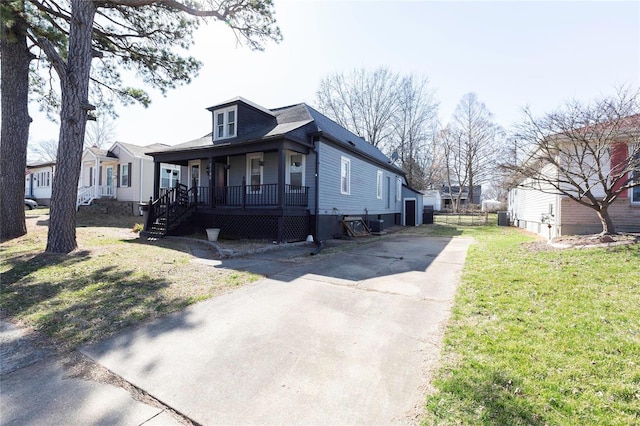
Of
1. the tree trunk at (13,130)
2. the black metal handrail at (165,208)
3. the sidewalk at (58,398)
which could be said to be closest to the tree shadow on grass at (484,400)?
the sidewalk at (58,398)

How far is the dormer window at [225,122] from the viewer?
13000 millimetres

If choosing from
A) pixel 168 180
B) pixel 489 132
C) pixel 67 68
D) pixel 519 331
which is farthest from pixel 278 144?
pixel 489 132

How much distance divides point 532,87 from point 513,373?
39.1 ft

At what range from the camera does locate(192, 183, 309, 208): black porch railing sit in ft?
38.2

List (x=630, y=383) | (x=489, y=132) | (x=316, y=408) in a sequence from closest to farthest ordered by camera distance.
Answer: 1. (x=316, y=408)
2. (x=630, y=383)
3. (x=489, y=132)

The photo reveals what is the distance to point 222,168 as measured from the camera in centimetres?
1438

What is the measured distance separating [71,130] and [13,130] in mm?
4576

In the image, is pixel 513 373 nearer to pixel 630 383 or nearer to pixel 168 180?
pixel 630 383

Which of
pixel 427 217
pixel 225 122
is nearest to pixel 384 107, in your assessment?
pixel 427 217

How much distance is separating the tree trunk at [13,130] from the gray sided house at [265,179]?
14.4ft

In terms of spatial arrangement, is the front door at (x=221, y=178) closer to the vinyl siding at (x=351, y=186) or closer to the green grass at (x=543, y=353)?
the vinyl siding at (x=351, y=186)

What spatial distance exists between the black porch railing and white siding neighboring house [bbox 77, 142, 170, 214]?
32.2ft

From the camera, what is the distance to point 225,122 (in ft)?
43.4

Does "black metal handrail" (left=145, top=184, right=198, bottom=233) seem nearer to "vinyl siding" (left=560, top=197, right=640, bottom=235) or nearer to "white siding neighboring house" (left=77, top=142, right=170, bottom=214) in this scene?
"white siding neighboring house" (left=77, top=142, right=170, bottom=214)
